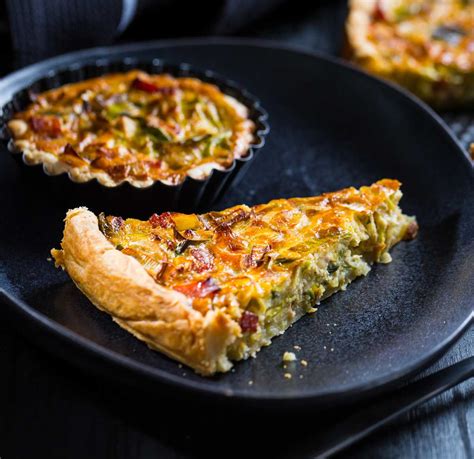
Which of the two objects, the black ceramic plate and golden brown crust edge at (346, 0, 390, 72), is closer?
the black ceramic plate

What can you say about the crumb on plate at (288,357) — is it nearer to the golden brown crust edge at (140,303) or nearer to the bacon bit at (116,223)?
the golden brown crust edge at (140,303)

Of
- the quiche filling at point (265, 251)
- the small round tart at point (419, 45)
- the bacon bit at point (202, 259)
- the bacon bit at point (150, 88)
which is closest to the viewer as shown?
the quiche filling at point (265, 251)

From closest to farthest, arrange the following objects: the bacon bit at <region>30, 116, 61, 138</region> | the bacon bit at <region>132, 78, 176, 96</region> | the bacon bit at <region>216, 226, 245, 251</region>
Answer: the bacon bit at <region>216, 226, 245, 251</region> → the bacon bit at <region>30, 116, 61, 138</region> → the bacon bit at <region>132, 78, 176, 96</region>

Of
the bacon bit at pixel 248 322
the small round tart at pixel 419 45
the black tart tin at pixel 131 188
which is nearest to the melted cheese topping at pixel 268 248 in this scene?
the bacon bit at pixel 248 322

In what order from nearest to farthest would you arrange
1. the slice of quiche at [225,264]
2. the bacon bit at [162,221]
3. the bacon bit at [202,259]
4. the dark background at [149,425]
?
1. the dark background at [149,425]
2. the slice of quiche at [225,264]
3. the bacon bit at [202,259]
4. the bacon bit at [162,221]

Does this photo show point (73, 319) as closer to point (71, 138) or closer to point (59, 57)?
point (71, 138)

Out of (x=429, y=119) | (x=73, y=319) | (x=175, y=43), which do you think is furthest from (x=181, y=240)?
(x=175, y=43)

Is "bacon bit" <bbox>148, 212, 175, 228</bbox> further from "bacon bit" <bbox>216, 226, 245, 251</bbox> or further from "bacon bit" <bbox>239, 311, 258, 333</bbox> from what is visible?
"bacon bit" <bbox>239, 311, 258, 333</bbox>

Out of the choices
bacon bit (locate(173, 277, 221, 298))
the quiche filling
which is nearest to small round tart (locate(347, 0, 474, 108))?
the quiche filling
